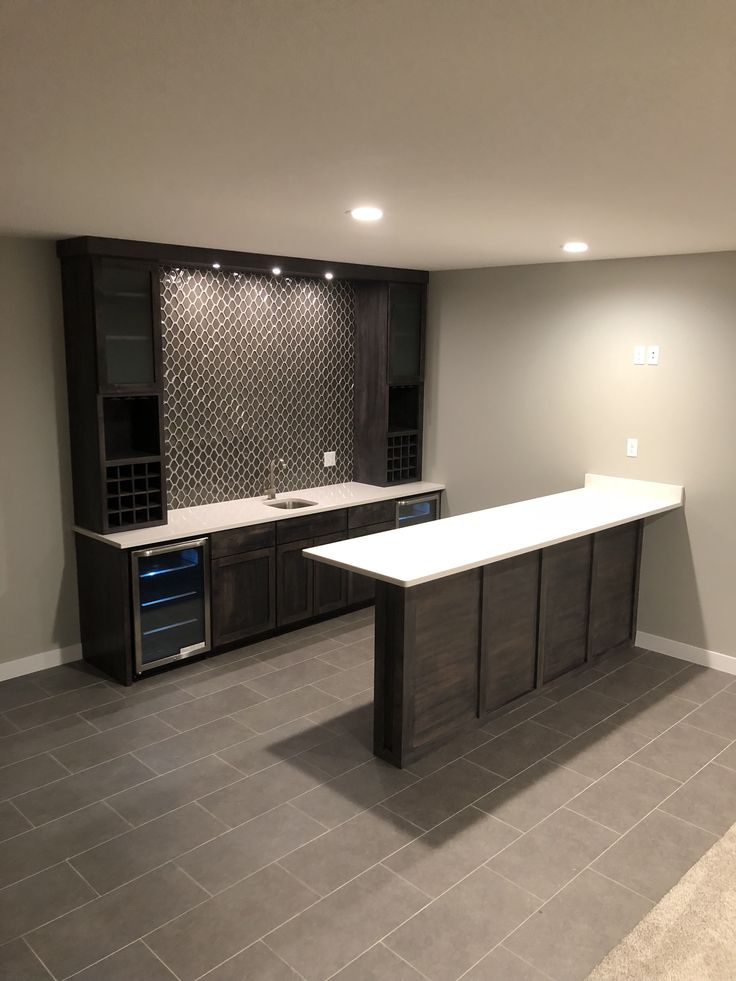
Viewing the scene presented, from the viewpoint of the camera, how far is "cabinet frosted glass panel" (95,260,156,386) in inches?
152

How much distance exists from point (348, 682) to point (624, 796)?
1507 mm

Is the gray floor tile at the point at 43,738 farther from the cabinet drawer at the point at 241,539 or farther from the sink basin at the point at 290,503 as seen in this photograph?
the sink basin at the point at 290,503

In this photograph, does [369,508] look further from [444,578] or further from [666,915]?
[666,915]

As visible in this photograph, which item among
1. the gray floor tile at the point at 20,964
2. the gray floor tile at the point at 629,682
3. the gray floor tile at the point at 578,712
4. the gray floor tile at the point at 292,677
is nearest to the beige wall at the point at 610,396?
the gray floor tile at the point at 629,682

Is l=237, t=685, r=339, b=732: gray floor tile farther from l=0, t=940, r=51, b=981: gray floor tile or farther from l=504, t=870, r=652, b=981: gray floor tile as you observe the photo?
l=504, t=870, r=652, b=981: gray floor tile

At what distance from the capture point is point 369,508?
16.5ft

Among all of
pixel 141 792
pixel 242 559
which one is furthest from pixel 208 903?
pixel 242 559

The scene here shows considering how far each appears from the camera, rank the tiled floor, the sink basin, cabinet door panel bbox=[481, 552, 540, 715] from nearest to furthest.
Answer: the tiled floor, cabinet door panel bbox=[481, 552, 540, 715], the sink basin

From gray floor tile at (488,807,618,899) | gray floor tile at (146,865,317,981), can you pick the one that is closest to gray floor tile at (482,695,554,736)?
gray floor tile at (488,807,618,899)

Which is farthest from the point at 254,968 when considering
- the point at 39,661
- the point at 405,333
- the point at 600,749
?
the point at 405,333

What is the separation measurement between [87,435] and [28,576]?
812 mm

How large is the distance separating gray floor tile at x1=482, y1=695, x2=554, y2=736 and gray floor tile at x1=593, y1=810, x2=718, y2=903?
80 cm

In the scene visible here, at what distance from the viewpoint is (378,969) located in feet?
7.27

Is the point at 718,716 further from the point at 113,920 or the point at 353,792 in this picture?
the point at 113,920
